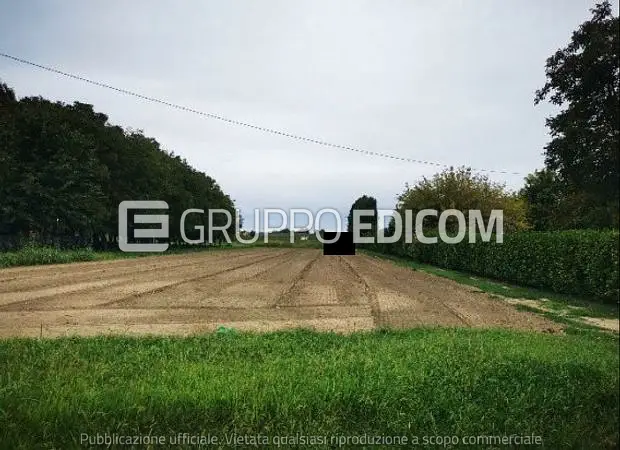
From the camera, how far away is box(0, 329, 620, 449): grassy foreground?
266 cm

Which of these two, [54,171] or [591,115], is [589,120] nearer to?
[591,115]

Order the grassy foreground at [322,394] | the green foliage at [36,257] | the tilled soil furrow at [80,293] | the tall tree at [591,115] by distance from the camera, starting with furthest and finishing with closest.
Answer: the green foliage at [36,257] → the tilled soil furrow at [80,293] → the grassy foreground at [322,394] → the tall tree at [591,115]

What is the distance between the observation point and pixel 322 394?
15.3 ft

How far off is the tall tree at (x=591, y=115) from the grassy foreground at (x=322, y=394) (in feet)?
2.03

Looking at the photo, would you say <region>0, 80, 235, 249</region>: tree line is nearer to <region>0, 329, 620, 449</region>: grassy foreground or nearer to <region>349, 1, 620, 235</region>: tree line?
<region>0, 329, 620, 449</region>: grassy foreground

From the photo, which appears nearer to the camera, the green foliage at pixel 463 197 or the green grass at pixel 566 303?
the green grass at pixel 566 303

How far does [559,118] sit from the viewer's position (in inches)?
Answer: 91.3

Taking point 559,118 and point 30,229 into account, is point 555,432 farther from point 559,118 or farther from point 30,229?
point 30,229

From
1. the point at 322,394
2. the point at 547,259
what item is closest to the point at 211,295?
the point at 547,259

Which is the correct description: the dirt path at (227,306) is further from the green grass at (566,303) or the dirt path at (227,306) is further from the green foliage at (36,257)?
the green foliage at (36,257)

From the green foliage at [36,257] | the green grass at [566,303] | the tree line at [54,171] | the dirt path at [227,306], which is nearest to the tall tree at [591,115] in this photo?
the green grass at [566,303]

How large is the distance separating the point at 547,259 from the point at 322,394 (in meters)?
9.38

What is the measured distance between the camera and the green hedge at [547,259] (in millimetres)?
2147

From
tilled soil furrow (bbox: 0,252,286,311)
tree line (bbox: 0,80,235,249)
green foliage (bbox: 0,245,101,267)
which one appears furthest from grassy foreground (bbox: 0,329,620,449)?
tree line (bbox: 0,80,235,249)
